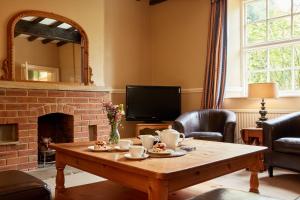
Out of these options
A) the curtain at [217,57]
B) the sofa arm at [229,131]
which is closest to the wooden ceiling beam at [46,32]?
the curtain at [217,57]

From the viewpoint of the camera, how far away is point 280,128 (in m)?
3.32

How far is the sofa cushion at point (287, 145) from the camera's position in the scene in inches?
116

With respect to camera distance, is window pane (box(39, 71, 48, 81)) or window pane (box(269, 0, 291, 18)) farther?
window pane (box(269, 0, 291, 18))

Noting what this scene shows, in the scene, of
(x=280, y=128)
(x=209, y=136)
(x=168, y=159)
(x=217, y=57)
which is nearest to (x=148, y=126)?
(x=209, y=136)

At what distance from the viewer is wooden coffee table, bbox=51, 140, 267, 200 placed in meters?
1.60

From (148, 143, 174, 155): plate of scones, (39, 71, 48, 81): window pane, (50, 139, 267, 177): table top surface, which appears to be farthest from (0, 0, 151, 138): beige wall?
(148, 143, 174, 155): plate of scones

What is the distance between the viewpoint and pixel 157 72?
579 centimetres

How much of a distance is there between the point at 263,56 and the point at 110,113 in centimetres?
294

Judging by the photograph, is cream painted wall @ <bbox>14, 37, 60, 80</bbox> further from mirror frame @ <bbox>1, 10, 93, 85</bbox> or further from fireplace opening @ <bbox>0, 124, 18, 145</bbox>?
fireplace opening @ <bbox>0, 124, 18, 145</bbox>

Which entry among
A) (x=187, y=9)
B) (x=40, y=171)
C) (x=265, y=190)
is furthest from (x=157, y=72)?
(x=265, y=190)

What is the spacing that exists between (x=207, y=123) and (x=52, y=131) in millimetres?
2302

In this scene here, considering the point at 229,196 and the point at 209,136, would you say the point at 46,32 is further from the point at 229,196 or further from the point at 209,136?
the point at 229,196

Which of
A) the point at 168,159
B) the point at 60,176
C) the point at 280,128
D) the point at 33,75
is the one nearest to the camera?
the point at 168,159

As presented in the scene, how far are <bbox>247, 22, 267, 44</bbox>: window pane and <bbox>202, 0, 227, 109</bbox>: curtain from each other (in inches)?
16.5
